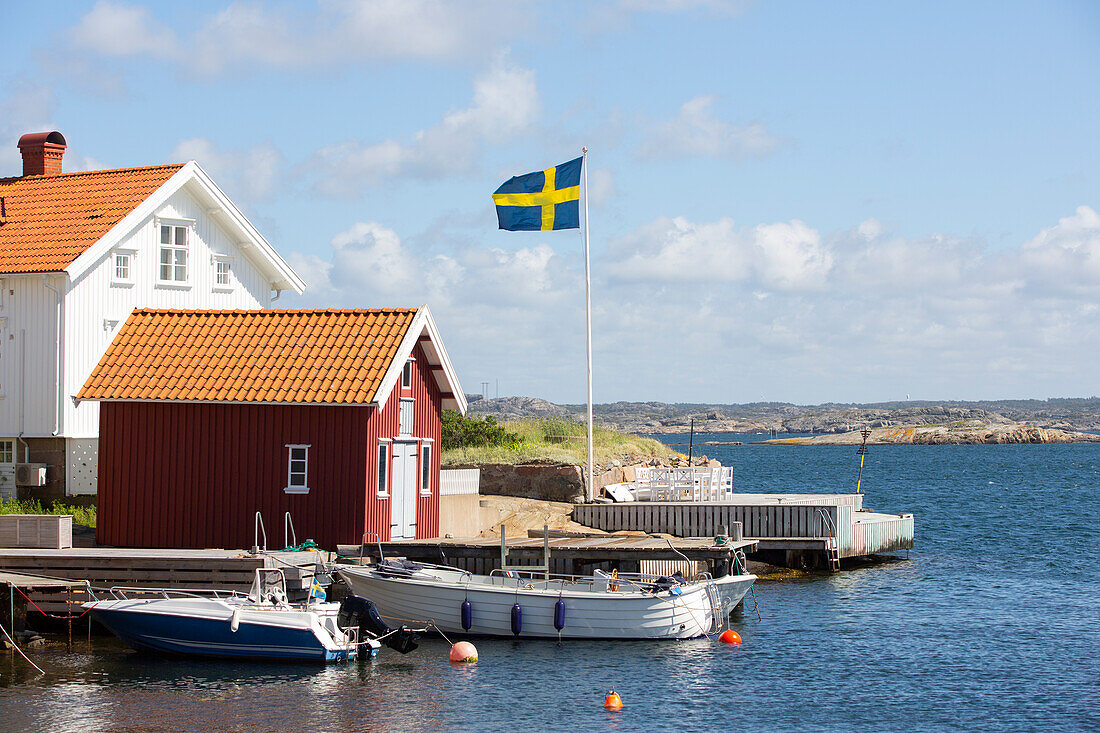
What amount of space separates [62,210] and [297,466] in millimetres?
12230

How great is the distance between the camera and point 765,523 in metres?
35.4

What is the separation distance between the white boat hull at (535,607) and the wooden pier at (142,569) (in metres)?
1.81

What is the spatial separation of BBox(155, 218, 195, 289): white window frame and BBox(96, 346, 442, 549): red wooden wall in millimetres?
6979

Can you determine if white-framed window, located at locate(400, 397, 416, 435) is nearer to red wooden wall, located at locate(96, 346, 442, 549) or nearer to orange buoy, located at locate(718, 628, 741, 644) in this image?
red wooden wall, located at locate(96, 346, 442, 549)

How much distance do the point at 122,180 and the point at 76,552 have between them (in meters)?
13.7

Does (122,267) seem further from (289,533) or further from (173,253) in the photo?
(289,533)

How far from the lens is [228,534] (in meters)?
28.7

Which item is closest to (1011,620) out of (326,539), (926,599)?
(926,599)

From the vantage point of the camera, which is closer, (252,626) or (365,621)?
(252,626)

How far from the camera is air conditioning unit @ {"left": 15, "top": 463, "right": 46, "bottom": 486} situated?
31.8 meters

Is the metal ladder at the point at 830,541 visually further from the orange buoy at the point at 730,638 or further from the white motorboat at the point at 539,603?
the orange buoy at the point at 730,638

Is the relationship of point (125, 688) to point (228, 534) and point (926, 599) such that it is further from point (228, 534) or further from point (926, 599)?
point (926, 599)

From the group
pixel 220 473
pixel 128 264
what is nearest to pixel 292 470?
pixel 220 473

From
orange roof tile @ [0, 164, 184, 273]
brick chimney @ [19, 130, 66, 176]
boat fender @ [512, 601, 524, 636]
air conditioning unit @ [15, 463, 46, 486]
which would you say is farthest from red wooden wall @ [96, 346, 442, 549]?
brick chimney @ [19, 130, 66, 176]
